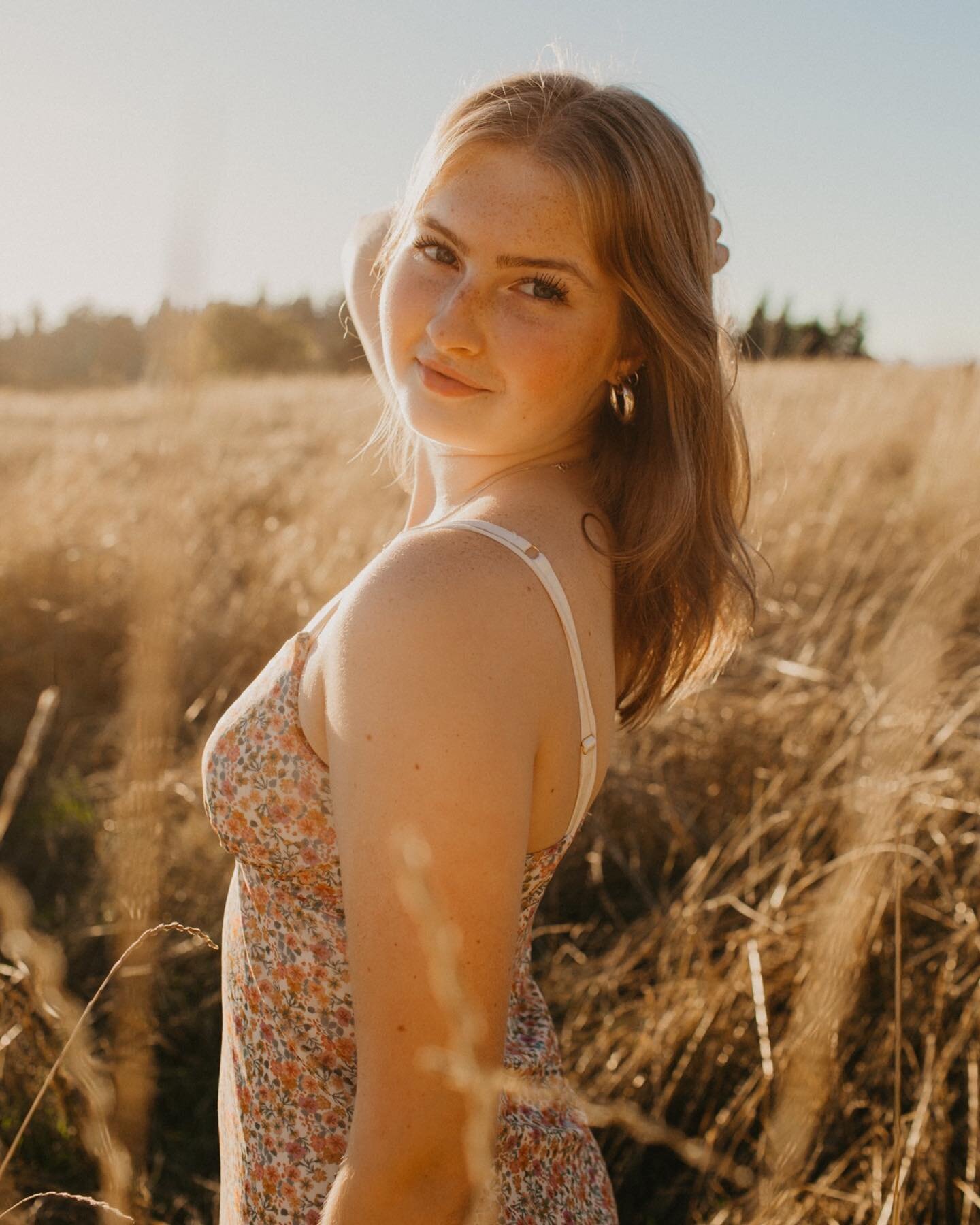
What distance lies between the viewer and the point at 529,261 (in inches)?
48.3

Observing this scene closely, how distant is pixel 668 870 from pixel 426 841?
1.95m

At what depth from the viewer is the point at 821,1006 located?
73.3 inches

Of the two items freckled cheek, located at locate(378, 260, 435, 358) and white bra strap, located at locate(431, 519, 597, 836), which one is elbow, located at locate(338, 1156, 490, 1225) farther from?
freckled cheek, located at locate(378, 260, 435, 358)

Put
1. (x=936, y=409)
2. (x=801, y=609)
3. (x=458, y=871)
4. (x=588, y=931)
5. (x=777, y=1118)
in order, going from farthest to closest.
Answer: (x=936, y=409) < (x=801, y=609) < (x=588, y=931) < (x=777, y=1118) < (x=458, y=871)

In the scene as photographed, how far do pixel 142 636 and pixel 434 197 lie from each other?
3038mm

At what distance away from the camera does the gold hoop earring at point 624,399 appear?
139 centimetres

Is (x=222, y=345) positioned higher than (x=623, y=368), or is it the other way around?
(x=623, y=368)

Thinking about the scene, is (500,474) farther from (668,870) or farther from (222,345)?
(222,345)

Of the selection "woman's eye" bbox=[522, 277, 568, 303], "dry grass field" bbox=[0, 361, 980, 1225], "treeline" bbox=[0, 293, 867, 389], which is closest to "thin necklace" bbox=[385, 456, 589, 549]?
"woman's eye" bbox=[522, 277, 568, 303]

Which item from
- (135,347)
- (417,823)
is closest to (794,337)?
(417,823)

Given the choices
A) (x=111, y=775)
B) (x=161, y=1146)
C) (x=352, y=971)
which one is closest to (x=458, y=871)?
(x=352, y=971)

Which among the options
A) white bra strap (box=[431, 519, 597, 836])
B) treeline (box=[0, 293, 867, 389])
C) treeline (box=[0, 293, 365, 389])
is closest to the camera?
white bra strap (box=[431, 519, 597, 836])

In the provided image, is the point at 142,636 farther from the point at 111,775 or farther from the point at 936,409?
the point at 936,409

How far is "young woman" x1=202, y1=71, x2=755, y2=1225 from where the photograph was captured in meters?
0.85
